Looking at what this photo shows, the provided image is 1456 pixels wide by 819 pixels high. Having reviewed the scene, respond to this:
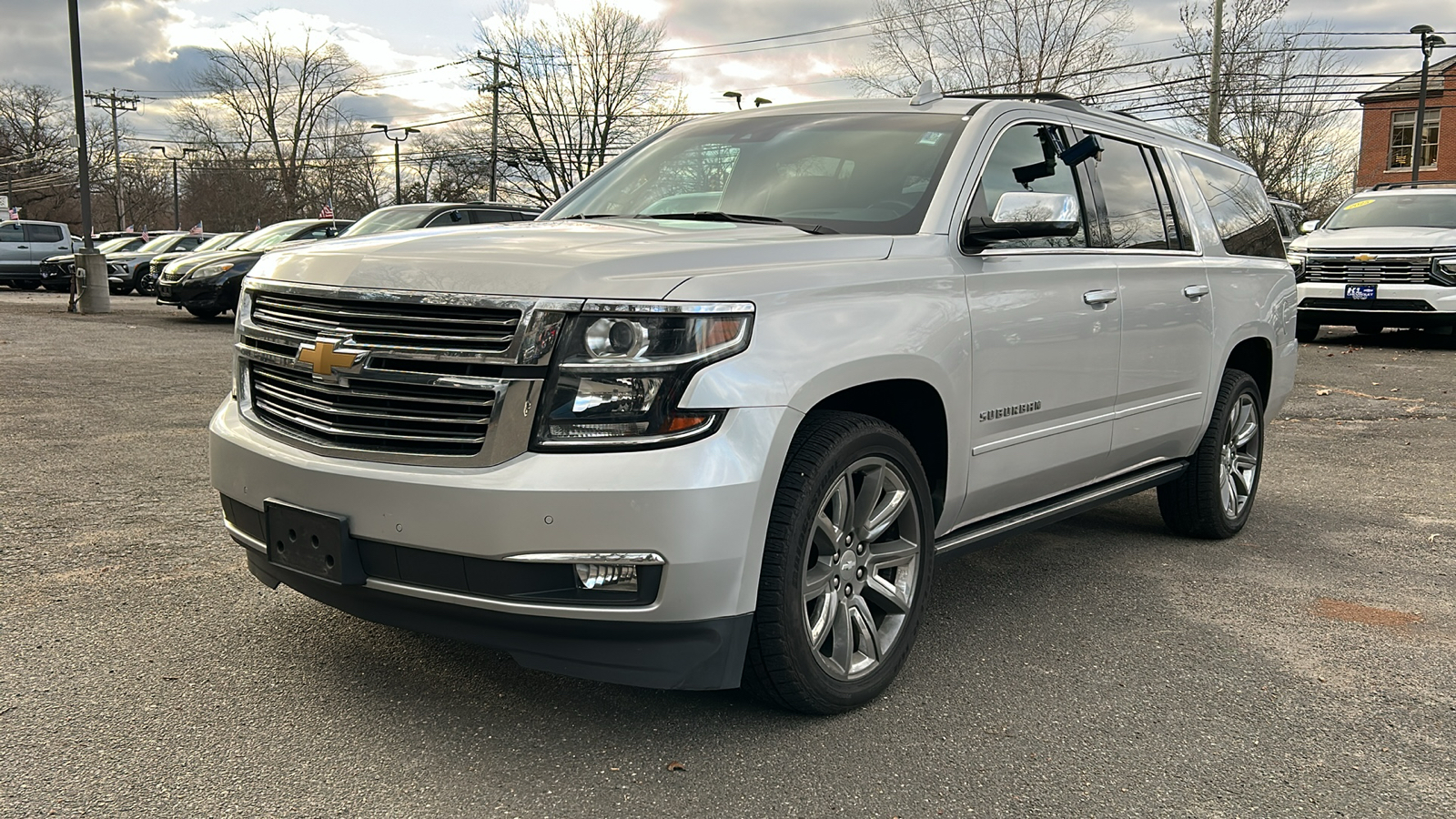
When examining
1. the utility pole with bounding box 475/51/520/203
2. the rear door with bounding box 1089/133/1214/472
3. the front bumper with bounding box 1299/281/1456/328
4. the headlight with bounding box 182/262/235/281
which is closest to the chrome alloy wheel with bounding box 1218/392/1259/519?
the rear door with bounding box 1089/133/1214/472

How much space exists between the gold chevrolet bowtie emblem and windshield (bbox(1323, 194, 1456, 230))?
15.9 meters

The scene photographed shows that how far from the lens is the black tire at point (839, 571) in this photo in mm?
2885

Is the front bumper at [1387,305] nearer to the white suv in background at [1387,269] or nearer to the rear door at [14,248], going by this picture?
the white suv in background at [1387,269]

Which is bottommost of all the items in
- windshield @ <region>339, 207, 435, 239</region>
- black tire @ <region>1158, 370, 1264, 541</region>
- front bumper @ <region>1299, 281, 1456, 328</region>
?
black tire @ <region>1158, 370, 1264, 541</region>

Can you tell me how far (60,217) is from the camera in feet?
260

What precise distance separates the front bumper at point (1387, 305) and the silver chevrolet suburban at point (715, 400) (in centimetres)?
1196

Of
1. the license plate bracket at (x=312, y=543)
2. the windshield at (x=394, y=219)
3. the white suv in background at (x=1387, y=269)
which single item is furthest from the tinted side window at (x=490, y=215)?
the license plate bracket at (x=312, y=543)

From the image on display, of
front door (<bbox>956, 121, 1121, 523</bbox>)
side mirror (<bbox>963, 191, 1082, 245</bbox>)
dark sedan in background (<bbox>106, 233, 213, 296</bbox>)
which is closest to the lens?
side mirror (<bbox>963, 191, 1082, 245</bbox>)

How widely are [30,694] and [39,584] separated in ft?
3.67

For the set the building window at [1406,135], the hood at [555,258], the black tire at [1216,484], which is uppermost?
the building window at [1406,135]

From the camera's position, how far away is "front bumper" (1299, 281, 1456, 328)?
1405cm

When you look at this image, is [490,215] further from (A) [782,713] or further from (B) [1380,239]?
(A) [782,713]

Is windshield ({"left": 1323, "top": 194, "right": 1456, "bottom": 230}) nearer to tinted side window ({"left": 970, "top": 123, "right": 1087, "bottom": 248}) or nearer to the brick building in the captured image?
tinted side window ({"left": 970, "top": 123, "right": 1087, "bottom": 248})

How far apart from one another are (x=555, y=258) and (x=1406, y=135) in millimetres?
55236
